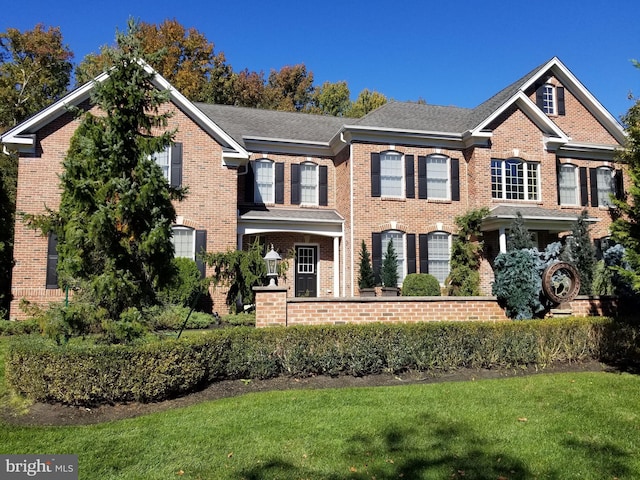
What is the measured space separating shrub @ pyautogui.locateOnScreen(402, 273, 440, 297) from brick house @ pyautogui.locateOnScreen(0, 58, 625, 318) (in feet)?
3.03

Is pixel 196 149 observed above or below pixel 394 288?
above

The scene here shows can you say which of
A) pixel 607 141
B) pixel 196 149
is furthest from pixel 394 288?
pixel 607 141

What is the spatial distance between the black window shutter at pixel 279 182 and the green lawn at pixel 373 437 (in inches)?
480

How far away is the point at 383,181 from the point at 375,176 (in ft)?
1.38

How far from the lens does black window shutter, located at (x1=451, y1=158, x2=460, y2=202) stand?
59.7ft

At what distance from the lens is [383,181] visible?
17688 millimetres

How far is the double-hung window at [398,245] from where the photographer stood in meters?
17.4

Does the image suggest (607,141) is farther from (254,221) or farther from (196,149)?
(196,149)

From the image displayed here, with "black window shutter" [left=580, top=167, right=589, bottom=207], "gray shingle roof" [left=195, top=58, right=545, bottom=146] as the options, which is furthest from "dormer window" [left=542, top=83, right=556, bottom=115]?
"black window shutter" [left=580, top=167, right=589, bottom=207]

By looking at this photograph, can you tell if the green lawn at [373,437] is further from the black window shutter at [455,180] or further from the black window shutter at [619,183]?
the black window shutter at [619,183]

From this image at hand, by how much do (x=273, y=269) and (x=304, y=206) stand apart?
884cm

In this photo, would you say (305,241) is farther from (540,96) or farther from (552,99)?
(552,99)

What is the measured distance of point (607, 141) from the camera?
20891 millimetres

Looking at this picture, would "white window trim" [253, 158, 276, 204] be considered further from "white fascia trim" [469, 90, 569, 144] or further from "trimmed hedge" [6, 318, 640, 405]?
"trimmed hedge" [6, 318, 640, 405]
